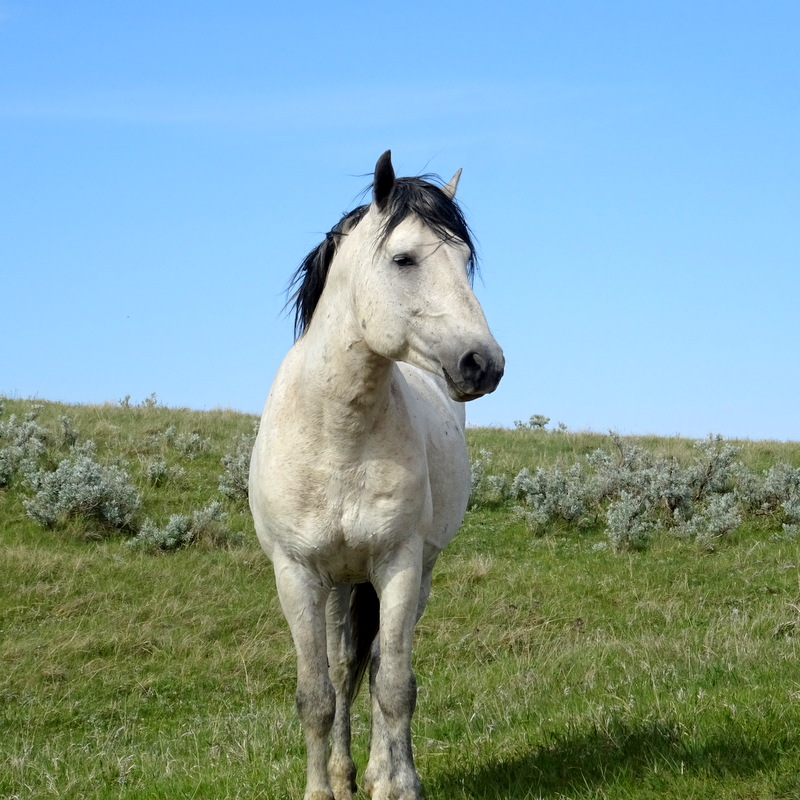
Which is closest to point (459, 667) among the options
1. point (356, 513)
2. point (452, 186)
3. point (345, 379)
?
point (356, 513)

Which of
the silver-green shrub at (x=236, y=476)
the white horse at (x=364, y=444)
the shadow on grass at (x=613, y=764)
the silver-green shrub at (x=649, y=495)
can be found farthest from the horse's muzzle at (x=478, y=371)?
A: the silver-green shrub at (x=236, y=476)

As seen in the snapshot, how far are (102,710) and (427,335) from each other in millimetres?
5917

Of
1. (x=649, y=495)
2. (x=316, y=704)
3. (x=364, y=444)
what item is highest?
(x=364, y=444)

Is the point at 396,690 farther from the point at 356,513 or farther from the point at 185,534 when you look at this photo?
the point at 185,534

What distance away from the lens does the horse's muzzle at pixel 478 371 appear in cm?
402

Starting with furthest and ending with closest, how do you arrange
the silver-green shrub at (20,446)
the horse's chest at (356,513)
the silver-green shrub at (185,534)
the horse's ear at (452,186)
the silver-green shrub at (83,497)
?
the silver-green shrub at (20,446) → the silver-green shrub at (83,497) → the silver-green shrub at (185,534) → the horse's ear at (452,186) → the horse's chest at (356,513)

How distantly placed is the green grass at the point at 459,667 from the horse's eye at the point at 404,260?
255cm

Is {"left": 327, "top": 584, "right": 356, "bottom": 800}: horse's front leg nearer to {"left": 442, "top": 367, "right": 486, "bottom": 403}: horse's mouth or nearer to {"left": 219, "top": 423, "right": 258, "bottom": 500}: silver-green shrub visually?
{"left": 442, "top": 367, "right": 486, "bottom": 403}: horse's mouth

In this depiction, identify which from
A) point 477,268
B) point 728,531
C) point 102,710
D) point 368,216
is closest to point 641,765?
point 477,268

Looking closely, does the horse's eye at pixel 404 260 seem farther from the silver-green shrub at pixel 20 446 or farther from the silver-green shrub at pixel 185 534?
the silver-green shrub at pixel 20 446

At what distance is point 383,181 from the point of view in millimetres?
4527

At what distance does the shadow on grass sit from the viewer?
4.72 metres

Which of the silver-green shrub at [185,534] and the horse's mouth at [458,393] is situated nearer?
the horse's mouth at [458,393]

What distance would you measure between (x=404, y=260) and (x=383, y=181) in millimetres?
425
